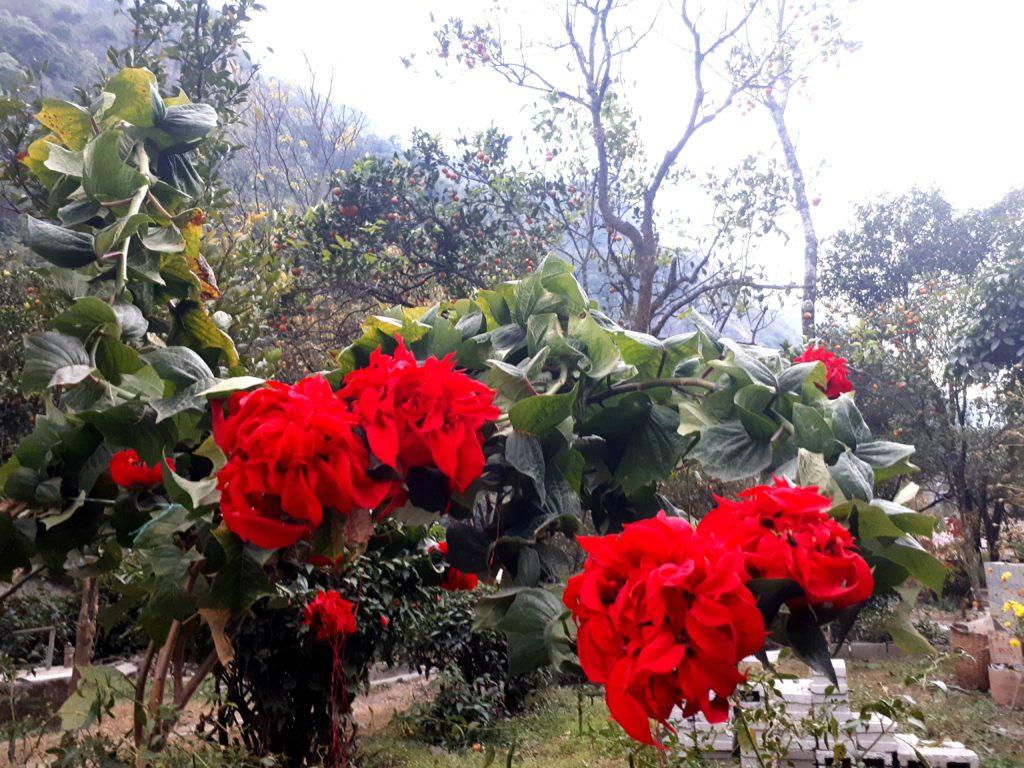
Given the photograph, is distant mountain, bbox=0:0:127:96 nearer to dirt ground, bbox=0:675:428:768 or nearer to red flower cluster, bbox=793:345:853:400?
dirt ground, bbox=0:675:428:768

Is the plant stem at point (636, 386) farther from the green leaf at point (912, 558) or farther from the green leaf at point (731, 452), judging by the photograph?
the green leaf at point (912, 558)

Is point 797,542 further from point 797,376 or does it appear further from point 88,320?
point 88,320

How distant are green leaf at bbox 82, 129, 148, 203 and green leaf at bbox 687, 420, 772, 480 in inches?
31.4

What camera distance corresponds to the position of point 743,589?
449mm

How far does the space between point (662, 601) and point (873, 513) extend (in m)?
0.23

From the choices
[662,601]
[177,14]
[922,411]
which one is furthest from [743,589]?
[922,411]

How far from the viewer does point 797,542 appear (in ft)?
1.63

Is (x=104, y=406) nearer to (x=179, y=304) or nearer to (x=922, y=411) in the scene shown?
(x=179, y=304)

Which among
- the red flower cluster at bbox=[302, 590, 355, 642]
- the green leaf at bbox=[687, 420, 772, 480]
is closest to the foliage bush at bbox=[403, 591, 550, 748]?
the red flower cluster at bbox=[302, 590, 355, 642]

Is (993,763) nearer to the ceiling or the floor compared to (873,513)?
nearer to the floor

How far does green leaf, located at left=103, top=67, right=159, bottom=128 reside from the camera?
111 centimetres

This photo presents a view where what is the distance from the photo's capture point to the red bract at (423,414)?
24.8 inches

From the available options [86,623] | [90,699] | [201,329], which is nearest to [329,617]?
[90,699]

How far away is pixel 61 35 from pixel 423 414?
3163cm
